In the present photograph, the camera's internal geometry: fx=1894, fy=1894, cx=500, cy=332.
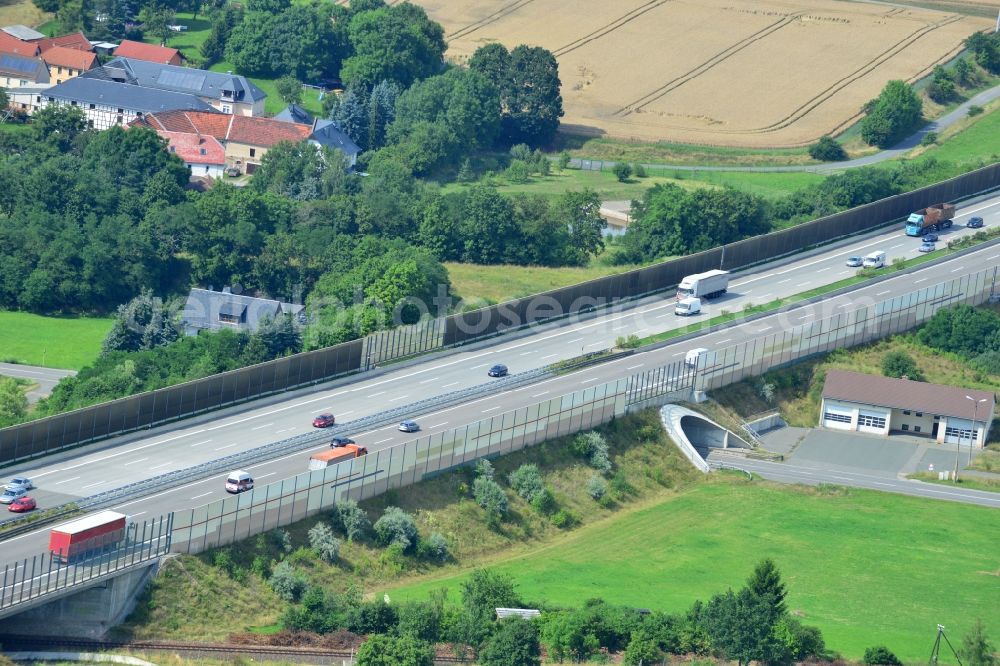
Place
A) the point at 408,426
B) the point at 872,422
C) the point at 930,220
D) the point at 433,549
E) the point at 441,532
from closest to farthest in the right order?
the point at 433,549, the point at 441,532, the point at 408,426, the point at 872,422, the point at 930,220

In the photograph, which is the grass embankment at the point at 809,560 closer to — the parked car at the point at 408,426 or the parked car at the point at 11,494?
the parked car at the point at 408,426

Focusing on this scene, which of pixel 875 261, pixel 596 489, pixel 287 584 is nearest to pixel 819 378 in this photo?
pixel 875 261

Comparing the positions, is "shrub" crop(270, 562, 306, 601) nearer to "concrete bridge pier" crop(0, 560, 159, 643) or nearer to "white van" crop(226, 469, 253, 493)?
"white van" crop(226, 469, 253, 493)

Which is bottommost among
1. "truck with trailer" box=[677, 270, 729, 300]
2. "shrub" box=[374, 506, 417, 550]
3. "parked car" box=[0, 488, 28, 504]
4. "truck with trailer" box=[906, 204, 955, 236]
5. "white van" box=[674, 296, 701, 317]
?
"shrub" box=[374, 506, 417, 550]

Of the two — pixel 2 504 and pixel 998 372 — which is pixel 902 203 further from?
pixel 2 504

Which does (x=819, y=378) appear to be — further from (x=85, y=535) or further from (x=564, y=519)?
(x=85, y=535)

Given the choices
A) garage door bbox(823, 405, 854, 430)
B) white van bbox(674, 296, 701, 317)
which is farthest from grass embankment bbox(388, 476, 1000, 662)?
white van bbox(674, 296, 701, 317)

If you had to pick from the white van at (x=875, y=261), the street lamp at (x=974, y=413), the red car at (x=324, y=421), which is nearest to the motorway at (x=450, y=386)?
the red car at (x=324, y=421)
